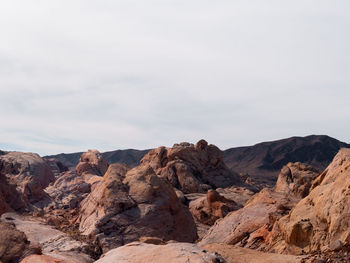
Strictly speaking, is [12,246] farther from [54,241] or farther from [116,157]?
[116,157]

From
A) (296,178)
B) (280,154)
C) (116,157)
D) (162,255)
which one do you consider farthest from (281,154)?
(162,255)

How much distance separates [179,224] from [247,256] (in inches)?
320

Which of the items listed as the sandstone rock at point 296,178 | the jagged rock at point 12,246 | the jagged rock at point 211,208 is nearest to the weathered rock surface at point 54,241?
the jagged rock at point 12,246

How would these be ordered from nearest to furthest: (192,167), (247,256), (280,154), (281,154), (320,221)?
(247,256) < (320,221) < (192,167) < (281,154) < (280,154)

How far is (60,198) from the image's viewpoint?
34.7 m

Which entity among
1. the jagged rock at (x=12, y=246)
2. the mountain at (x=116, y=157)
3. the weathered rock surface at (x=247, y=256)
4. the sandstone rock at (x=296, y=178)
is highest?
the mountain at (x=116, y=157)

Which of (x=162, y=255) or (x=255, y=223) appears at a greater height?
(x=162, y=255)

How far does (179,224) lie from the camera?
1589 cm

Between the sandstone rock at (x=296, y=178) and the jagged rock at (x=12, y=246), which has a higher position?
the sandstone rock at (x=296, y=178)

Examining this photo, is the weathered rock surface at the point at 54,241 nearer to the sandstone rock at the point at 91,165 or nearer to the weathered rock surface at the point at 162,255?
the weathered rock surface at the point at 162,255

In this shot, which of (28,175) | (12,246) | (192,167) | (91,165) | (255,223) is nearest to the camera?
(12,246)

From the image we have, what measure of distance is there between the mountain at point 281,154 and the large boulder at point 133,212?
99.3 meters

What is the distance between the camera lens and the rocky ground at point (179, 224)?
7.67 metres

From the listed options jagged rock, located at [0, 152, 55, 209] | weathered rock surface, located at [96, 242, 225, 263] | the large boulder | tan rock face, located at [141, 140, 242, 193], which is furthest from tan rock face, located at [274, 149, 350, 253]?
tan rock face, located at [141, 140, 242, 193]
